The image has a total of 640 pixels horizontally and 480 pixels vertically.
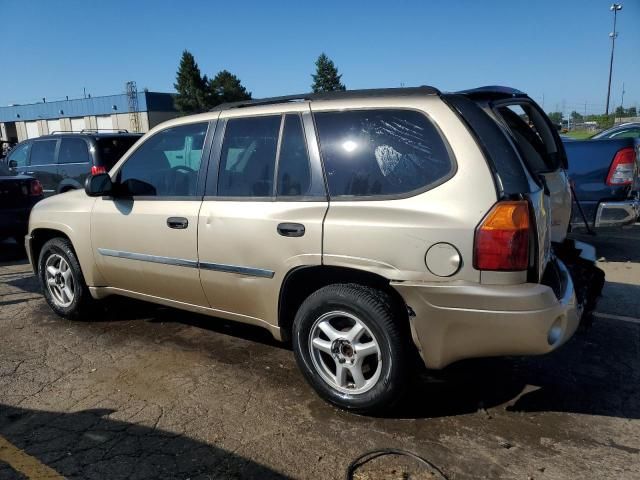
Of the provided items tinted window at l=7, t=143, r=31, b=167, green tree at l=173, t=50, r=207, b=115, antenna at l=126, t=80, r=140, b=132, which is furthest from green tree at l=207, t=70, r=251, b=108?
tinted window at l=7, t=143, r=31, b=167

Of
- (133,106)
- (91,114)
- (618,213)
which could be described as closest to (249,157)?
(618,213)

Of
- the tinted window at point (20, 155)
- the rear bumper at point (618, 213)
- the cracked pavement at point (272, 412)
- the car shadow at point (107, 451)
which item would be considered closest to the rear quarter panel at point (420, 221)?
the cracked pavement at point (272, 412)

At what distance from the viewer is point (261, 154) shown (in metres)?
3.52

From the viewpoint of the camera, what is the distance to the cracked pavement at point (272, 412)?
8.79ft

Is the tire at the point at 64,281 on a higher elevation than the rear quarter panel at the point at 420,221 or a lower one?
lower

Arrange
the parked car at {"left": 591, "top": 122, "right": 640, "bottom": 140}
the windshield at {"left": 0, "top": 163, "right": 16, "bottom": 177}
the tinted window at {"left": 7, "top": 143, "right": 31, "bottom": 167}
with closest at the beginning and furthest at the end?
the windshield at {"left": 0, "top": 163, "right": 16, "bottom": 177}
the parked car at {"left": 591, "top": 122, "right": 640, "bottom": 140}
the tinted window at {"left": 7, "top": 143, "right": 31, "bottom": 167}

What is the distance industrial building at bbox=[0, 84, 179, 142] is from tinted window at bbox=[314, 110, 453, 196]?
5398cm

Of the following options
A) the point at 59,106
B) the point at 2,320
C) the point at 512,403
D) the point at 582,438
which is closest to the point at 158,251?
the point at 2,320

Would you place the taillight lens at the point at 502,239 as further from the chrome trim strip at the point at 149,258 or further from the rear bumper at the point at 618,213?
the rear bumper at the point at 618,213

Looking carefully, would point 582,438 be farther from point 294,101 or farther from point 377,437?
point 294,101

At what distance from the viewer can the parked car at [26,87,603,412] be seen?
2676mm

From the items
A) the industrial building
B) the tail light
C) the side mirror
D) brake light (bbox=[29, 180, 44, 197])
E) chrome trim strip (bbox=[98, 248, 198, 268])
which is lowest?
chrome trim strip (bbox=[98, 248, 198, 268])

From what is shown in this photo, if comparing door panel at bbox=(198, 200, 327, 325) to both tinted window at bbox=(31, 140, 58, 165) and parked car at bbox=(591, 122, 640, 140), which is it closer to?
tinted window at bbox=(31, 140, 58, 165)

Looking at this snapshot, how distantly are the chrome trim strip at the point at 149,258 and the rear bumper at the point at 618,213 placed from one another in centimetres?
489
